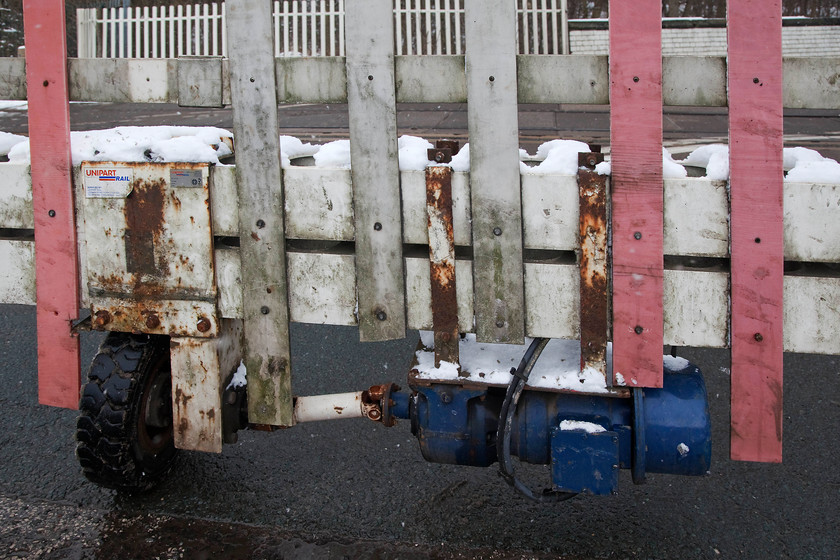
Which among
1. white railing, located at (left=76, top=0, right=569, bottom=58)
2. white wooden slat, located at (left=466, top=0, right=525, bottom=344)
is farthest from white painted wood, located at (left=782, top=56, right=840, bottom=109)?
white railing, located at (left=76, top=0, right=569, bottom=58)

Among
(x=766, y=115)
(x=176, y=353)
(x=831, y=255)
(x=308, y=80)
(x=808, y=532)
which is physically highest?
(x=308, y=80)

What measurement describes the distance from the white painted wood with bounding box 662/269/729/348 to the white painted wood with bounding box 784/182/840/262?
24 centimetres

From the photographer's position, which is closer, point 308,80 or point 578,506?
point 308,80

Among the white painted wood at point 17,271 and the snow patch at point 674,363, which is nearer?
the snow patch at point 674,363

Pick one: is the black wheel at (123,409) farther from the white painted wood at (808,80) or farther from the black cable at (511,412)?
the white painted wood at (808,80)

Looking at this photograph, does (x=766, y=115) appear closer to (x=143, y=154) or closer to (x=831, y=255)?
(x=831, y=255)

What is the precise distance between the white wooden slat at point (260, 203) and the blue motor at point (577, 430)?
1.87 ft

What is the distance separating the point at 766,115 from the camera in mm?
2406

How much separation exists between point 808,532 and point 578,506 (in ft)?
2.98

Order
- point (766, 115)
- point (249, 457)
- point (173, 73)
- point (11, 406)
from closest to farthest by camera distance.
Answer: point (766, 115)
point (173, 73)
point (249, 457)
point (11, 406)

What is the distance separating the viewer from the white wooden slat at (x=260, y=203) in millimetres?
2676

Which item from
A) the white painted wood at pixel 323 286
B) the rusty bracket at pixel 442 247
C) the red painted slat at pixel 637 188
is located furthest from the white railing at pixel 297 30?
the red painted slat at pixel 637 188

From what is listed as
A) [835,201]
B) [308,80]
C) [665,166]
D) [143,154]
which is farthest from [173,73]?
[835,201]

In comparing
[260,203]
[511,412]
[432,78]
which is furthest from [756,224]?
[260,203]
